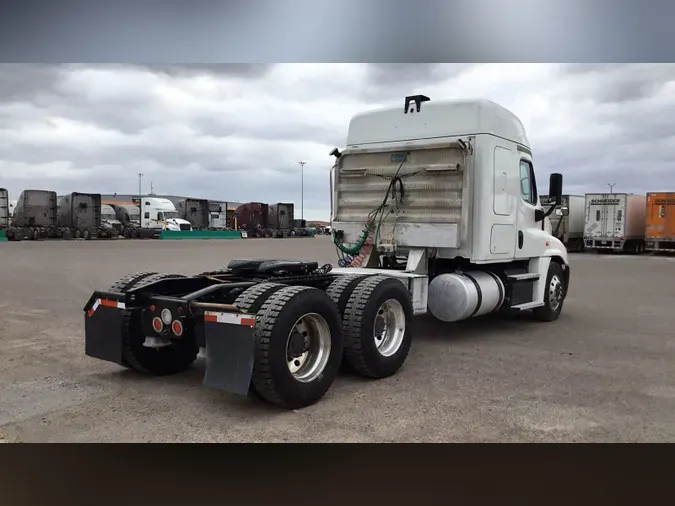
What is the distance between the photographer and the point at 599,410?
16.9 ft

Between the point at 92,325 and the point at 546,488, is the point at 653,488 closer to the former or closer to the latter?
the point at 546,488

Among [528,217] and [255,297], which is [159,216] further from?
[255,297]

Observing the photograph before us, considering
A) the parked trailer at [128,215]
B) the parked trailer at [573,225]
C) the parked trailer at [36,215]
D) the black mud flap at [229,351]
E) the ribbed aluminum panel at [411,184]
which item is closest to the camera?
the black mud flap at [229,351]

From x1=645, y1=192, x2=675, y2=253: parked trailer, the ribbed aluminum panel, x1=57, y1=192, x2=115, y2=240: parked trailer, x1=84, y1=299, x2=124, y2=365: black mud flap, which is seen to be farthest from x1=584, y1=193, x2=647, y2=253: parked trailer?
x1=57, y1=192, x2=115, y2=240: parked trailer

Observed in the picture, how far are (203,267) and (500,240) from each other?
38.6 feet

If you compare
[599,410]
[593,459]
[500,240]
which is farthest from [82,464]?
[500,240]

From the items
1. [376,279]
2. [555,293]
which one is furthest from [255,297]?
[555,293]

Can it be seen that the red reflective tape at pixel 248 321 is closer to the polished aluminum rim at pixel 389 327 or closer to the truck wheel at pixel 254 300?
the truck wheel at pixel 254 300

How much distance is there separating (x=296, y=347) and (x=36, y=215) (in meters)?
38.7

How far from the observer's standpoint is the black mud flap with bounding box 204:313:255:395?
15.6 ft

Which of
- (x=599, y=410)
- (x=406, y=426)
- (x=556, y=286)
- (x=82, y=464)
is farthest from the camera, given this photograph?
(x=556, y=286)

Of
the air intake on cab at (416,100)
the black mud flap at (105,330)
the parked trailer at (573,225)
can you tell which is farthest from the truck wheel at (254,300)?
the parked trailer at (573,225)

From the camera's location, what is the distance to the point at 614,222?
3139 cm

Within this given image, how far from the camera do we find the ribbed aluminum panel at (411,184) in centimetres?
797
